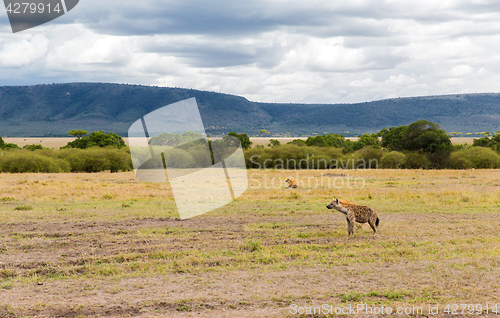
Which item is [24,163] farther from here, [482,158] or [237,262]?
[482,158]

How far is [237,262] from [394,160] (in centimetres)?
5157

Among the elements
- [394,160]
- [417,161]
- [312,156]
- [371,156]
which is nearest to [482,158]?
[417,161]

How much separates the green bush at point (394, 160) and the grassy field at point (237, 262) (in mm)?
40322

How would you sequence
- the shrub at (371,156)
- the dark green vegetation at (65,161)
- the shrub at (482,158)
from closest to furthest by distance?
the dark green vegetation at (65,161) < the shrub at (482,158) < the shrub at (371,156)

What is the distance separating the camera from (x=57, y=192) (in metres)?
24.6

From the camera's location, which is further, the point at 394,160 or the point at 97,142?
the point at 97,142

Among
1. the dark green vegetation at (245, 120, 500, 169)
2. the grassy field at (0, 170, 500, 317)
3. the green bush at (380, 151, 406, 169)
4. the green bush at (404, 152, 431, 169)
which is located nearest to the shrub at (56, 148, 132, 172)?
the dark green vegetation at (245, 120, 500, 169)

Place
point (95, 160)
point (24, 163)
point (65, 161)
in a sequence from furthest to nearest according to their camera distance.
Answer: point (95, 160) < point (65, 161) < point (24, 163)

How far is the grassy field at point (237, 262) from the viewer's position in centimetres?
709

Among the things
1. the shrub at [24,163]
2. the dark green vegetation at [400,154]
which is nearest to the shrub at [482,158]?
the dark green vegetation at [400,154]

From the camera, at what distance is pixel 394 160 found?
57094mm

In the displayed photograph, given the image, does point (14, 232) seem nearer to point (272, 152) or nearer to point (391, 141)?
point (272, 152)

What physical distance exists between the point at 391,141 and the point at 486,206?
50.0 meters

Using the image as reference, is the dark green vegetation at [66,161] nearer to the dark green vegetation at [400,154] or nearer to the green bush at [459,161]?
the dark green vegetation at [400,154]
